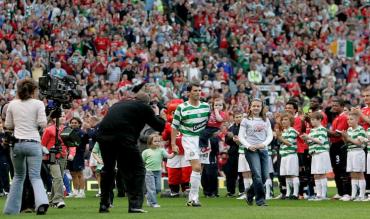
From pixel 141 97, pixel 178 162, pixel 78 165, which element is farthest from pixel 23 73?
pixel 141 97

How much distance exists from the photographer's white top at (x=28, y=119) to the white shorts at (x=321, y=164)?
7.98 metres

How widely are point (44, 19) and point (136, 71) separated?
3496 millimetres

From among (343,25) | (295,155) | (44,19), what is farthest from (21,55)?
(343,25)

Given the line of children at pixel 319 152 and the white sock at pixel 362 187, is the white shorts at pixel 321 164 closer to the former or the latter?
the line of children at pixel 319 152

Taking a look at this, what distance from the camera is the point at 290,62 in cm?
4403

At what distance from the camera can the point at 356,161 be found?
24.7m

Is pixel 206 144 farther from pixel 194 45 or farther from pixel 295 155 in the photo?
pixel 194 45

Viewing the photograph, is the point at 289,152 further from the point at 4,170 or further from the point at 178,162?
the point at 4,170

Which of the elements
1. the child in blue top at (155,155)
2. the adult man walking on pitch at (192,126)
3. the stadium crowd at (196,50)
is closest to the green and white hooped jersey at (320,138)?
the child in blue top at (155,155)

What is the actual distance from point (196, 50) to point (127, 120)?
23.2m

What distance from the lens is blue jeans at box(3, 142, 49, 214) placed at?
1906 centimetres

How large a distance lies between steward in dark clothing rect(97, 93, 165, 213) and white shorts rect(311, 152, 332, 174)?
6.41 meters

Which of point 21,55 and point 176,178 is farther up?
point 21,55

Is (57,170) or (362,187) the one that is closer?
(57,170)
